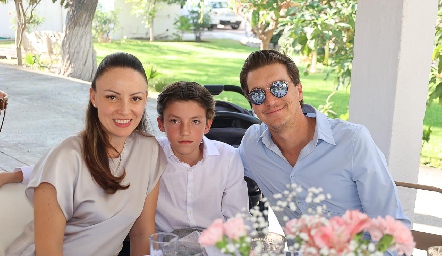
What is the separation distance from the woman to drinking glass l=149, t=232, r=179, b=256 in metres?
0.45

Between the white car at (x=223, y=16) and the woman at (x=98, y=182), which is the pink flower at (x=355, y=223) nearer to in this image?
the woman at (x=98, y=182)

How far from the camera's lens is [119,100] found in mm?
1972

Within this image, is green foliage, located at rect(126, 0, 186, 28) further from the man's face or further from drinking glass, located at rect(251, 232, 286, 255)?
drinking glass, located at rect(251, 232, 286, 255)

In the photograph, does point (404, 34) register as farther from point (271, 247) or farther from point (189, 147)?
point (271, 247)

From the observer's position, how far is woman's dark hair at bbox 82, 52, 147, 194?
196 centimetres

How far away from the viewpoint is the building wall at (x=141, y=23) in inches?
802

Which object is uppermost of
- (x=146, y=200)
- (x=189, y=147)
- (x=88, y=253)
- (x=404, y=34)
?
(x=404, y=34)

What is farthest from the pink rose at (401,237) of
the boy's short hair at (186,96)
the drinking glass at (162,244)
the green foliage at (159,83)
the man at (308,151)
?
the green foliage at (159,83)

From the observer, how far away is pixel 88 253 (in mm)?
2006

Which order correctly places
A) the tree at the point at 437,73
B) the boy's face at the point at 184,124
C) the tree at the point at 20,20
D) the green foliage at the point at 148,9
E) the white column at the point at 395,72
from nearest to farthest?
1. the boy's face at the point at 184,124
2. the white column at the point at 395,72
3. the tree at the point at 437,73
4. the tree at the point at 20,20
5. the green foliage at the point at 148,9

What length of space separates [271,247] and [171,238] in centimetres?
26

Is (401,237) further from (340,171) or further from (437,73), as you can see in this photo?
(437,73)

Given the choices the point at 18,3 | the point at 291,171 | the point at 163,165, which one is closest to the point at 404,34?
the point at 291,171

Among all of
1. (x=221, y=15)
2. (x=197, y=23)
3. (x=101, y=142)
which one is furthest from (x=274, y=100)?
(x=221, y=15)
